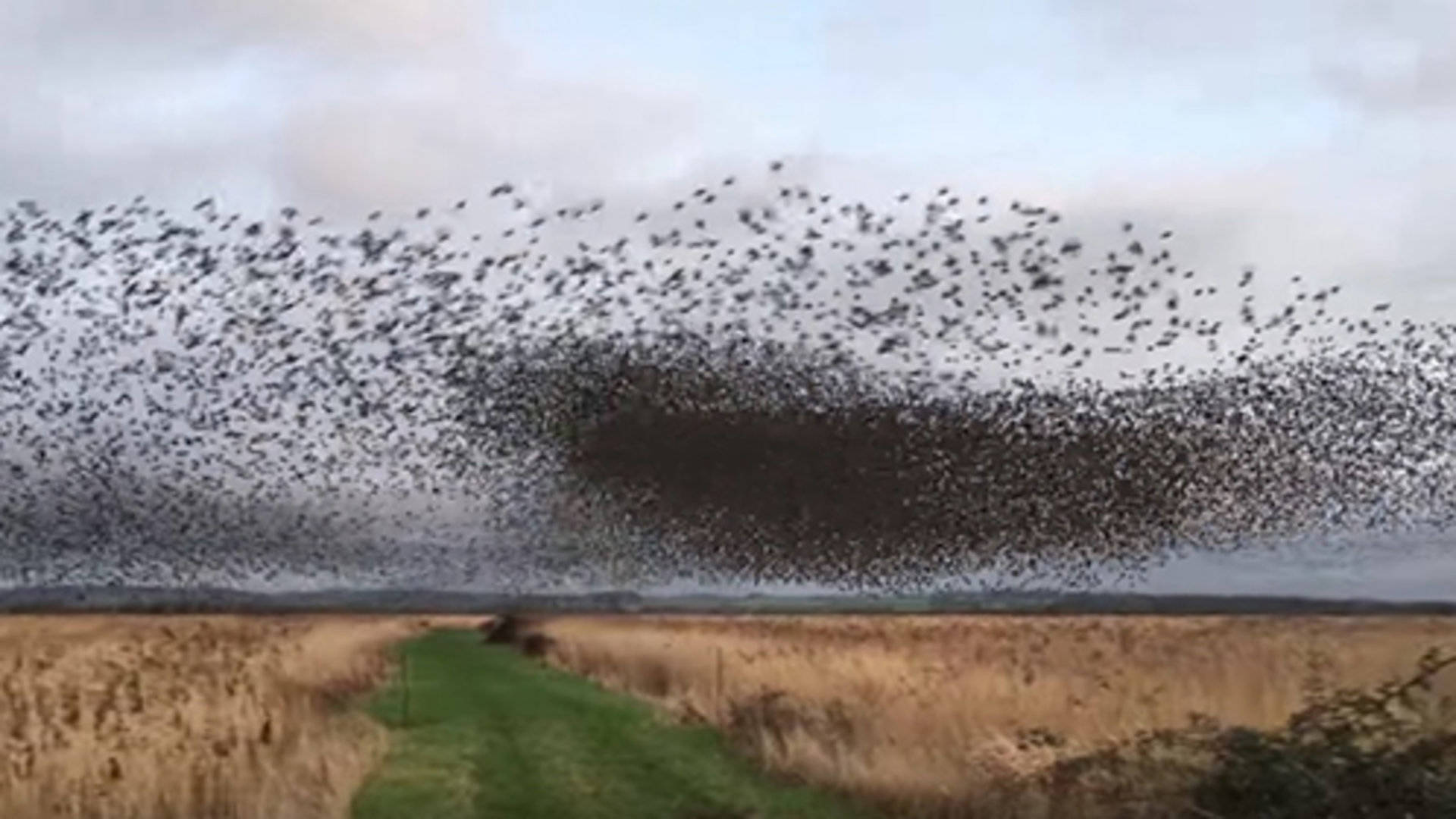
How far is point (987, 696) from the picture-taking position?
24094 mm

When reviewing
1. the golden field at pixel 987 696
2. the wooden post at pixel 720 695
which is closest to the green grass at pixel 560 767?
the golden field at pixel 987 696

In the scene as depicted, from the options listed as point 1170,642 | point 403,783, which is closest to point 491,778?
point 403,783

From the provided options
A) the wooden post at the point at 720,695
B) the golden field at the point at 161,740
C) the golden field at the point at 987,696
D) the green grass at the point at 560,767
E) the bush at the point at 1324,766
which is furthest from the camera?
the wooden post at the point at 720,695

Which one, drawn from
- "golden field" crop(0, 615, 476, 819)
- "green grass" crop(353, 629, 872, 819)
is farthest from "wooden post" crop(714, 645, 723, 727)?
"golden field" crop(0, 615, 476, 819)

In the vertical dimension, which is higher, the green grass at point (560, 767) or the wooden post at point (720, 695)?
the wooden post at point (720, 695)

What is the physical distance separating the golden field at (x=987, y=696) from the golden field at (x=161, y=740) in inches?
172

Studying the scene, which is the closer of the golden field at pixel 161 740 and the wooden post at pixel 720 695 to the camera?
the golden field at pixel 161 740

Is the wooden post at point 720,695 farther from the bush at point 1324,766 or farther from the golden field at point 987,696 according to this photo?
the bush at point 1324,766

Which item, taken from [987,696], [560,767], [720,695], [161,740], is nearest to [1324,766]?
[161,740]

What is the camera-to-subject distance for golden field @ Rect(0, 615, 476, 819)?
57.0ft

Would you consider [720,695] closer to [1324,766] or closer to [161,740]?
[161,740]

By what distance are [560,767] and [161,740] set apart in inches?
197

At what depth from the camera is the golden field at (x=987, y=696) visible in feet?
59.6

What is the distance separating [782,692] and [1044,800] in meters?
12.5
